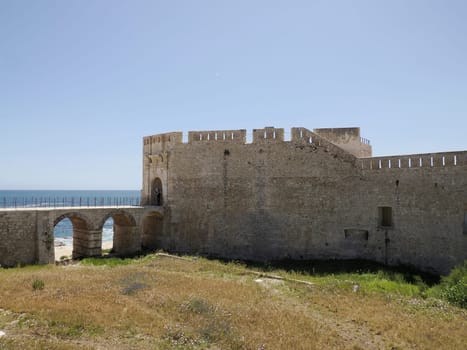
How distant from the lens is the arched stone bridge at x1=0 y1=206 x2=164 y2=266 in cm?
1602

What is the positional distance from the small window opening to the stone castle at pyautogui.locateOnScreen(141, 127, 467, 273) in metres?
0.05

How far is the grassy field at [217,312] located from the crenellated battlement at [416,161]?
16.1 ft

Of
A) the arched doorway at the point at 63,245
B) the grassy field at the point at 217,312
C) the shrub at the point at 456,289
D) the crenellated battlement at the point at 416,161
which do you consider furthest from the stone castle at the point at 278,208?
the shrub at the point at 456,289

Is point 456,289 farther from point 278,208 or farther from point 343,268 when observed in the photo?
point 278,208

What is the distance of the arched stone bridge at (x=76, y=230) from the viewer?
52.5 feet

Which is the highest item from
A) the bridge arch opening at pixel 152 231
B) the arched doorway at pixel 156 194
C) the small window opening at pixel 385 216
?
the arched doorway at pixel 156 194

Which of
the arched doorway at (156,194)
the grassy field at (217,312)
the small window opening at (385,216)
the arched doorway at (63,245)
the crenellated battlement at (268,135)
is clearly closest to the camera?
the grassy field at (217,312)

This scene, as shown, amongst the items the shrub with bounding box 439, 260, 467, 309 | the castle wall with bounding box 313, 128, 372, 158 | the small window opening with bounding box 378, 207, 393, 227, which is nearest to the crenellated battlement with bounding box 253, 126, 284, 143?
the castle wall with bounding box 313, 128, 372, 158

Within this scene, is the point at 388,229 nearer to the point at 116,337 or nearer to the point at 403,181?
the point at 403,181

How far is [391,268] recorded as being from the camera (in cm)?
1683

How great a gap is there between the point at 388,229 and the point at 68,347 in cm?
1436

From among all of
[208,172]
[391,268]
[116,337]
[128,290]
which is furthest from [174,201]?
[116,337]

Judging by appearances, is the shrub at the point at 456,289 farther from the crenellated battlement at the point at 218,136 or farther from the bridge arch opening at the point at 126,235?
the bridge arch opening at the point at 126,235

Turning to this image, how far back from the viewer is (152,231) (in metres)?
22.9
